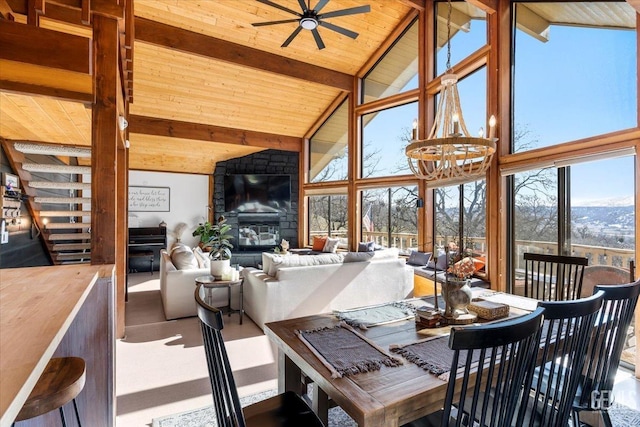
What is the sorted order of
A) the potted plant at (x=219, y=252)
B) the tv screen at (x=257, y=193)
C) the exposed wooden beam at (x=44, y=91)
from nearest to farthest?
the exposed wooden beam at (x=44, y=91), the potted plant at (x=219, y=252), the tv screen at (x=257, y=193)

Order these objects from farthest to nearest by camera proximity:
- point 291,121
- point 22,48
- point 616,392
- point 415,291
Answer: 1. point 291,121
2. point 415,291
3. point 616,392
4. point 22,48

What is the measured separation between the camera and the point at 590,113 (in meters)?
3.23

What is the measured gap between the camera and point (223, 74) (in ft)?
19.1

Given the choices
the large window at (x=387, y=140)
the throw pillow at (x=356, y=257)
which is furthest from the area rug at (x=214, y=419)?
the large window at (x=387, y=140)

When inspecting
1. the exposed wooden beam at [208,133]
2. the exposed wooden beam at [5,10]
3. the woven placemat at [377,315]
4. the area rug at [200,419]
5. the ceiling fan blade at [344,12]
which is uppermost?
the ceiling fan blade at [344,12]

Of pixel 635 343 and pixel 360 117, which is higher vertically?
pixel 360 117

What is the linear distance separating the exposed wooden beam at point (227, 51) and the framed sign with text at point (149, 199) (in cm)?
382

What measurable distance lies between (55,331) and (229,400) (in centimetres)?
57

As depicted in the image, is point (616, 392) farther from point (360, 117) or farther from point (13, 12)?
point (360, 117)

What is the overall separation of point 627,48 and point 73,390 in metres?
4.59

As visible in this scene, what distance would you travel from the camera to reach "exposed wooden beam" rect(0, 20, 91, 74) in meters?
1.58

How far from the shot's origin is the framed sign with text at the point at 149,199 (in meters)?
7.55

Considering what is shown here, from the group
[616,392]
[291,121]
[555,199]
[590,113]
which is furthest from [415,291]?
[291,121]

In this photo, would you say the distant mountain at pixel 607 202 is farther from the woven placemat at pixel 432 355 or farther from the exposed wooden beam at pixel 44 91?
the exposed wooden beam at pixel 44 91
